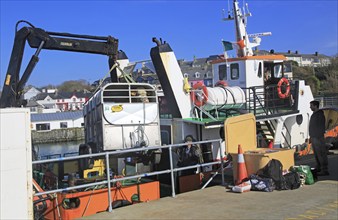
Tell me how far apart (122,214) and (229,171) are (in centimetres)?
479

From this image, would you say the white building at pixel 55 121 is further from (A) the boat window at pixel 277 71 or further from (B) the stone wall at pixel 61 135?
(A) the boat window at pixel 277 71

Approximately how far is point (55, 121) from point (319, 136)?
195ft

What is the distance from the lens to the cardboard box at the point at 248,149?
25.8ft

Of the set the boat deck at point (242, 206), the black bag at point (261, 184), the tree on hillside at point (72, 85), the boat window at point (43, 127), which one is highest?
the tree on hillside at point (72, 85)

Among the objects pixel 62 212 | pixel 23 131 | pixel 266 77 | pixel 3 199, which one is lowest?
pixel 62 212

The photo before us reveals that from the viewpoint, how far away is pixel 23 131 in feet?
16.0

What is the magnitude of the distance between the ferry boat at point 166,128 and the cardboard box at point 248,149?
1.4 inches

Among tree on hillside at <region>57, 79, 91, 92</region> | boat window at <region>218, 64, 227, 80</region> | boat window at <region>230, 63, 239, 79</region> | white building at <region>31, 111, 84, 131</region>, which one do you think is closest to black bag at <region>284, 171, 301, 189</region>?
boat window at <region>230, 63, 239, 79</region>

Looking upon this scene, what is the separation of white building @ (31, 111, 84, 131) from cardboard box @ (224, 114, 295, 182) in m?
57.9

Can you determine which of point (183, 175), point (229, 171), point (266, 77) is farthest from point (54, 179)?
point (266, 77)

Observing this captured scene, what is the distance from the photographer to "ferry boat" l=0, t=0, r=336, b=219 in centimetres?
755

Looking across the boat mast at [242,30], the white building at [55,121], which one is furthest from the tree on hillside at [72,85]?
the boat mast at [242,30]

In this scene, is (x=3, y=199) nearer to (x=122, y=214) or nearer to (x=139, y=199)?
(x=122, y=214)

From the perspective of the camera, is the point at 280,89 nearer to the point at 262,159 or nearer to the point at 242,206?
the point at 262,159
